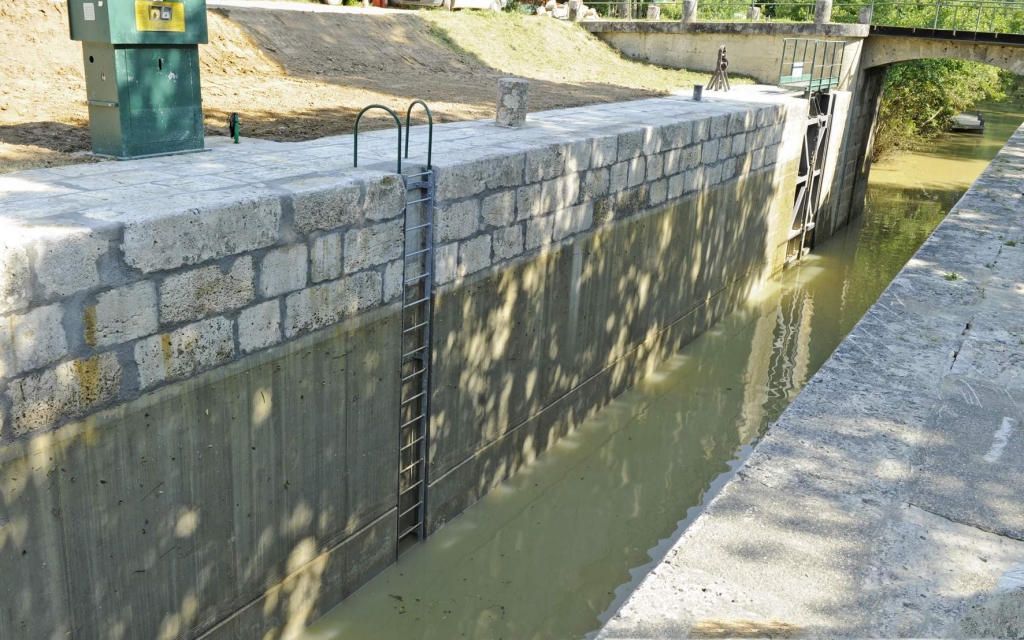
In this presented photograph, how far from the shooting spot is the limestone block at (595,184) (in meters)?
9.13

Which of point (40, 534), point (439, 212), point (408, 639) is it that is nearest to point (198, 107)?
point (439, 212)

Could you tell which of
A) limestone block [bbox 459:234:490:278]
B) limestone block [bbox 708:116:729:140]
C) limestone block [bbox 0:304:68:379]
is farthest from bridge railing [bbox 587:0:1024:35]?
limestone block [bbox 0:304:68:379]

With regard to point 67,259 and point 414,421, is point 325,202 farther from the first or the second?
point 414,421

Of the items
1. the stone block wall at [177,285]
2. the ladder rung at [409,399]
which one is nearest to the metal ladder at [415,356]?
the ladder rung at [409,399]

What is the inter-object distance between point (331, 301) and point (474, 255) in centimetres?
170

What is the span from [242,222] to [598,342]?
525 cm

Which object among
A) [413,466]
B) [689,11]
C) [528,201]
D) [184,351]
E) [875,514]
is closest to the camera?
[875,514]

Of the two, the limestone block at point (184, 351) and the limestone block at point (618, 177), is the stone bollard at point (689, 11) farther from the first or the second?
the limestone block at point (184, 351)

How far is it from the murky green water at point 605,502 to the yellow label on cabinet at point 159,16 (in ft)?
15.0

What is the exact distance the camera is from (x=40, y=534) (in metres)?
4.66

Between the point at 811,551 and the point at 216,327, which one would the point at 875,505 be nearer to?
the point at 811,551

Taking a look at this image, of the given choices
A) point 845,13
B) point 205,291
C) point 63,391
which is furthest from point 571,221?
point 845,13

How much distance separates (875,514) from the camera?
4004 millimetres

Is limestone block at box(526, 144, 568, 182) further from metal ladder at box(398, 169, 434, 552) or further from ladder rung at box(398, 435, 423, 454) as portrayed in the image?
ladder rung at box(398, 435, 423, 454)
